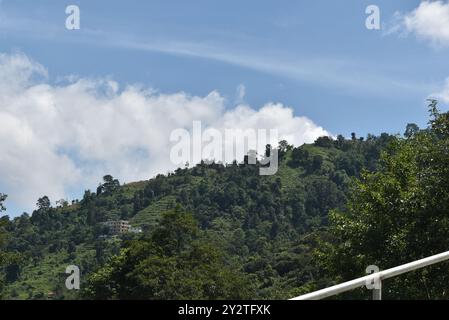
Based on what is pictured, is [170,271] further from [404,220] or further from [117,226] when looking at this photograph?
[117,226]

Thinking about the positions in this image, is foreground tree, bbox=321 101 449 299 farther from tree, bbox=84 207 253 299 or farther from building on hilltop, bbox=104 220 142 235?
building on hilltop, bbox=104 220 142 235

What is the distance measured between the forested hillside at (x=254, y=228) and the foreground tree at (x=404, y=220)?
4 centimetres

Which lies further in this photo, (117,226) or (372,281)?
(117,226)

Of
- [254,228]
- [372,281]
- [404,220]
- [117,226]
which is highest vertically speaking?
[117,226]

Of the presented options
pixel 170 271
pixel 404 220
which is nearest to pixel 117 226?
pixel 170 271

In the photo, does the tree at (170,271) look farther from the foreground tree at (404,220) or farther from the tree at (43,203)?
the tree at (43,203)

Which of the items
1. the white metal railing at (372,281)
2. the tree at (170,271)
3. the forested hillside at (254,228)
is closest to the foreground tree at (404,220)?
the forested hillside at (254,228)

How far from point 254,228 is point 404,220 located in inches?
5558

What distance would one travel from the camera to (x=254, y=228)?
521 feet

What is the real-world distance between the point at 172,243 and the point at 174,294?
550 cm

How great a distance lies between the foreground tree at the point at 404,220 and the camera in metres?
15.6

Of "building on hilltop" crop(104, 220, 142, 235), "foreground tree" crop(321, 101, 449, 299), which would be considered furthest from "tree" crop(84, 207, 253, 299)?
"building on hilltop" crop(104, 220, 142, 235)

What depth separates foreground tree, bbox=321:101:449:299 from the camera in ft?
51.1
